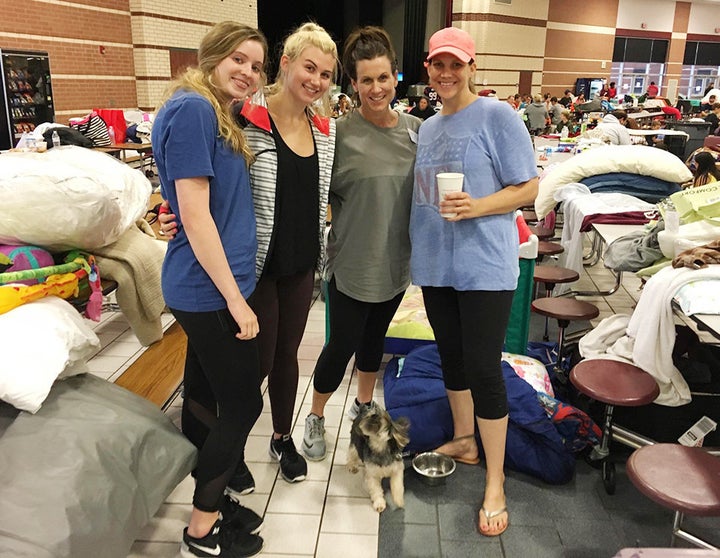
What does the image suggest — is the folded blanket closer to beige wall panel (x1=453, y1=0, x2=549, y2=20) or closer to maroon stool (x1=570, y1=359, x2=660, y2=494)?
maroon stool (x1=570, y1=359, x2=660, y2=494)

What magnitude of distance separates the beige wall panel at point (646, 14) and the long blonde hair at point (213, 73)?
21390mm

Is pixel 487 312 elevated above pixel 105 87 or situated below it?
below

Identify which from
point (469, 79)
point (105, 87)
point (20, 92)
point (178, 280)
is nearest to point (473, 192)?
point (469, 79)

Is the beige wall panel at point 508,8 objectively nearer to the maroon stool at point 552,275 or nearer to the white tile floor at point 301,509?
the maroon stool at point 552,275

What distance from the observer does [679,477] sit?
5.48 ft

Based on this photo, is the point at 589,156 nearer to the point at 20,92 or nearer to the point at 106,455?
the point at 106,455

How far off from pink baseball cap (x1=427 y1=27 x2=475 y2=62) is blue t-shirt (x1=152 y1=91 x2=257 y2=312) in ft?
2.38

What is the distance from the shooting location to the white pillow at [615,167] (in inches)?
156

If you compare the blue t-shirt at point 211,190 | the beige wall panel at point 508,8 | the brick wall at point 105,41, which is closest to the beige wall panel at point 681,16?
the beige wall panel at point 508,8

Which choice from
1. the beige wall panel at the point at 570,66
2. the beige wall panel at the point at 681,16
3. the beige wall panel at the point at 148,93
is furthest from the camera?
the beige wall panel at the point at 681,16

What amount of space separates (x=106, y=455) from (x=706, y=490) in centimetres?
173

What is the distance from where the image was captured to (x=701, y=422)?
2.39m

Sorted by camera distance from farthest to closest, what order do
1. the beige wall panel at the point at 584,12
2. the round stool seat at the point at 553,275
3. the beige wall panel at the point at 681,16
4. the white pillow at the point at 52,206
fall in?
the beige wall panel at the point at 681,16 → the beige wall panel at the point at 584,12 → the round stool seat at the point at 553,275 → the white pillow at the point at 52,206

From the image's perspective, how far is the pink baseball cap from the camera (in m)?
1.82
